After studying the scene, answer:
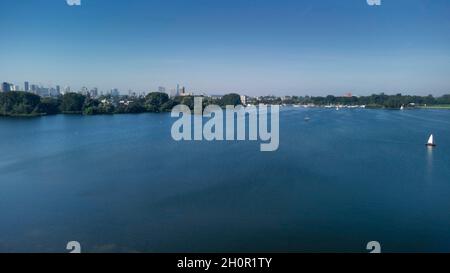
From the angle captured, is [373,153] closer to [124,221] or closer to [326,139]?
[326,139]

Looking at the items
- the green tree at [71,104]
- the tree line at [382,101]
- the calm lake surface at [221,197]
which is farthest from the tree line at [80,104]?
the tree line at [382,101]

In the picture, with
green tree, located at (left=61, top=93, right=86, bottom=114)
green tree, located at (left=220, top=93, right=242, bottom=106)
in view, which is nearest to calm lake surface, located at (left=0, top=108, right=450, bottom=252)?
green tree, located at (left=220, top=93, right=242, bottom=106)

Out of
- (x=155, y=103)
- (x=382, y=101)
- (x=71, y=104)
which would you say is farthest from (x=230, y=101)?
(x=382, y=101)

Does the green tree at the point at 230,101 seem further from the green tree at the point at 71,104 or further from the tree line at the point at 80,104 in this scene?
the green tree at the point at 71,104

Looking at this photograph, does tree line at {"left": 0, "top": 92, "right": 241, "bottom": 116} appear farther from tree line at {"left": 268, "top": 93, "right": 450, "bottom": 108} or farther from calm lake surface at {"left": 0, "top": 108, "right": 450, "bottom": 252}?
tree line at {"left": 268, "top": 93, "right": 450, "bottom": 108}

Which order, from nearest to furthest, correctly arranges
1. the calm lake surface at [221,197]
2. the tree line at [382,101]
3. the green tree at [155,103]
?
the calm lake surface at [221,197]
the green tree at [155,103]
the tree line at [382,101]

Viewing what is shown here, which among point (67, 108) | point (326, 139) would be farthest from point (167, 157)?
point (67, 108)

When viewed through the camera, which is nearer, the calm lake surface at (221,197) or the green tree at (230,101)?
the calm lake surface at (221,197)

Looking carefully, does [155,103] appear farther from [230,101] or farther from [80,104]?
[230,101]
